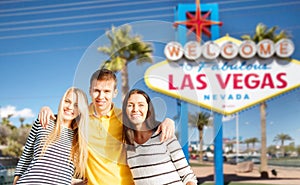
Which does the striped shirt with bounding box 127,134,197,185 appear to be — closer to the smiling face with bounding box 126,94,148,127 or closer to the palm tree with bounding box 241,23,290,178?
the smiling face with bounding box 126,94,148,127

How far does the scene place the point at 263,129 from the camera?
14695 mm

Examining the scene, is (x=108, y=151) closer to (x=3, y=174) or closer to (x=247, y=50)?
(x=247, y=50)

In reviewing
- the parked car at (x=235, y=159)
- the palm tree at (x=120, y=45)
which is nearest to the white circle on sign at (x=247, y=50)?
the palm tree at (x=120, y=45)

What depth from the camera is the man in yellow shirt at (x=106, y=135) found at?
189 centimetres

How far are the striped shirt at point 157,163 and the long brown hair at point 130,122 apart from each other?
4cm

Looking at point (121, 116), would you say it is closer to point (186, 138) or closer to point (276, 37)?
point (186, 138)

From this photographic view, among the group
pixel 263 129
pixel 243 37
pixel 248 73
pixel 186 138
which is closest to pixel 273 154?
pixel 263 129

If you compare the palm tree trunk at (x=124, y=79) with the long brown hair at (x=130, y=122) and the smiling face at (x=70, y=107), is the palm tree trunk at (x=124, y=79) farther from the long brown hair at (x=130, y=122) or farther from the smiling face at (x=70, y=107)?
the smiling face at (x=70, y=107)

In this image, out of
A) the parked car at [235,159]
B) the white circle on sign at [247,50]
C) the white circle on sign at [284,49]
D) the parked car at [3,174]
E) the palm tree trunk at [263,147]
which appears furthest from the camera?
the parked car at [235,159]

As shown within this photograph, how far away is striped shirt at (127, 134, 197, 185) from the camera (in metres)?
1.89

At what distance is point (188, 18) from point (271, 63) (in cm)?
198

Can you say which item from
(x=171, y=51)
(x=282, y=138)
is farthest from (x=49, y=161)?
(x=282, y=138)

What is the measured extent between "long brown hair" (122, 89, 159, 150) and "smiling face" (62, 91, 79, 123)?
9.6 inches

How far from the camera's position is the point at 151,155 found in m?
1.90
